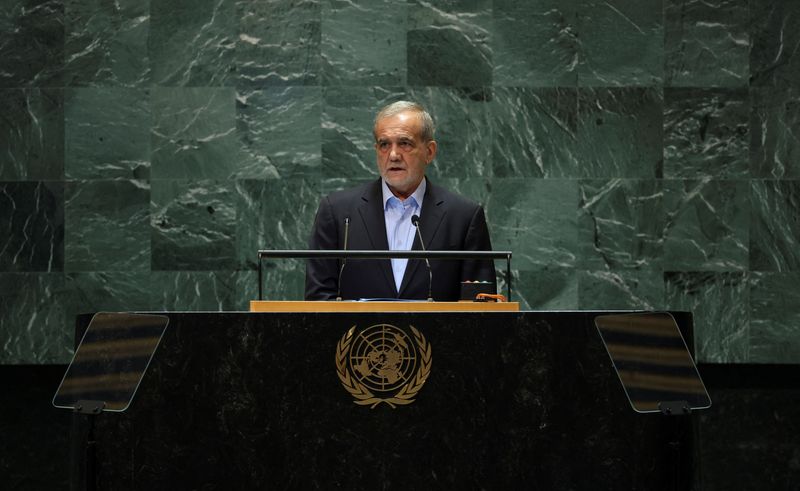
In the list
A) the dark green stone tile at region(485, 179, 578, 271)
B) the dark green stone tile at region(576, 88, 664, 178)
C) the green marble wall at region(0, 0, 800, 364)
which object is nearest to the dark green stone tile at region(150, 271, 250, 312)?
the green marble wall at region(0, 0, 800, 364)

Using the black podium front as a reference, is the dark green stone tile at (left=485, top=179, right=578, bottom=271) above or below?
above

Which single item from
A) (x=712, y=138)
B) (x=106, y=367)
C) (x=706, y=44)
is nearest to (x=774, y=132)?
(x=712, y=138)

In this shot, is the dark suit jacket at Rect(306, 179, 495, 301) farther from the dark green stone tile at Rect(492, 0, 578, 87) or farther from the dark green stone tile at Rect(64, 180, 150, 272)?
the dark green stone tile at Rect(64, 180, 150, 272)

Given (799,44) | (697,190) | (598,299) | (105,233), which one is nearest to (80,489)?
(105,233)

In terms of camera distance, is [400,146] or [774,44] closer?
[400,146]

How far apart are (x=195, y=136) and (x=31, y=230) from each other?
1.03 m

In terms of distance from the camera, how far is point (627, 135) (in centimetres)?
571

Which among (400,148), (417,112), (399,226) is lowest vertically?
(399,226)

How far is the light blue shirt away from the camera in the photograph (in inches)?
163

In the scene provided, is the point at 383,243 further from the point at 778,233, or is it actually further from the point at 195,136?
the point at 778,233

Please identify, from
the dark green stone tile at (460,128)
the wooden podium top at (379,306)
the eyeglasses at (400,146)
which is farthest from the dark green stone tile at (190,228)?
the wooden podium top at (379,306)

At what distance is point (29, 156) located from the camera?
566 cm

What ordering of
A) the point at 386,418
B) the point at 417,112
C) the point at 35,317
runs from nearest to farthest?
the point at 386,418 → the point at 417,112 → the point at 35,317

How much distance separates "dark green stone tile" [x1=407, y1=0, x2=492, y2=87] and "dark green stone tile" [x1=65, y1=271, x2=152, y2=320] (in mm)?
1845
